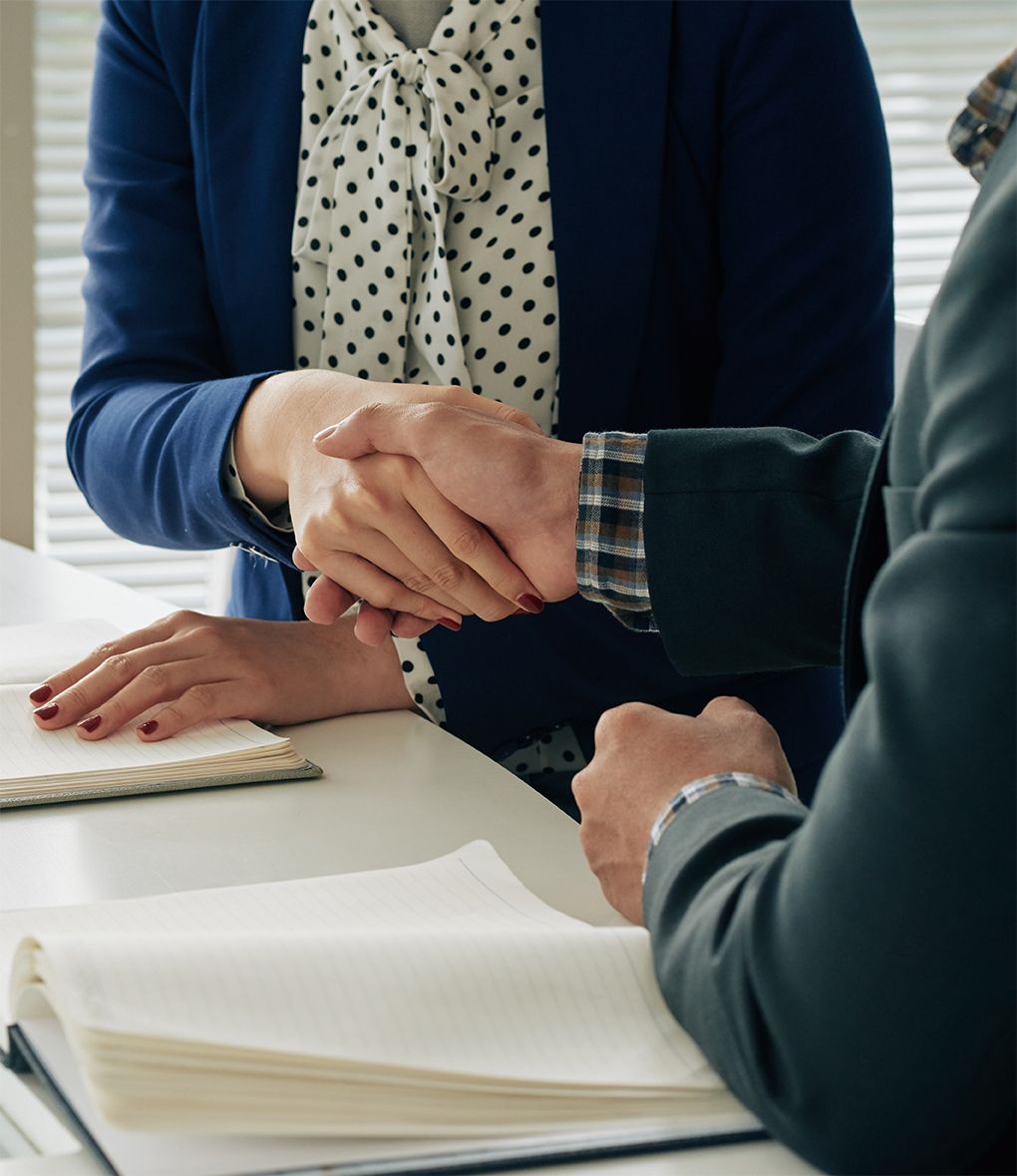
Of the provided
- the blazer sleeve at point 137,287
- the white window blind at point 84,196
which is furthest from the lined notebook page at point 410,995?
the white window blind at point 84,196

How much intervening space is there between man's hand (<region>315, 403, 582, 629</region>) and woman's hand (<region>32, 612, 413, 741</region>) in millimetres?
156

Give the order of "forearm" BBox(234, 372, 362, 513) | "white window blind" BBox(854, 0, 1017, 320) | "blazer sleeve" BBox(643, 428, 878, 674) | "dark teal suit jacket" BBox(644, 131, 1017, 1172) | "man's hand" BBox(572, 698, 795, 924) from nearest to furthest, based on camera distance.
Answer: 1. "dark teal suit jacket" BBox(644, 131, 1017, 1172)
2. "man's hand" BBox(572, 698, 795, 924)
3. "blazer sleeve" BBox(643, 428, 878, 674)
4. "forearm" BBox(234, 372, 362, 513)
5. "white window blind" BBox(854, 0, 1017, 320)

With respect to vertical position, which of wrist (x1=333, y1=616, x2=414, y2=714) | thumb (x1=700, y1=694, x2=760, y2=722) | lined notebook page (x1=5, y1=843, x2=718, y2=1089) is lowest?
wrist (x1=333, y1=616, x2=414, y2=714)

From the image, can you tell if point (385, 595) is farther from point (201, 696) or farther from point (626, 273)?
point (626, 273)

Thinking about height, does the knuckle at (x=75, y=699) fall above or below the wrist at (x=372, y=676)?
above

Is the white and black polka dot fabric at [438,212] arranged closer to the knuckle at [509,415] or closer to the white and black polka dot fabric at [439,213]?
the white and black polka dot fabric at [439,213]

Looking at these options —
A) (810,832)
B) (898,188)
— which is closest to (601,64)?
(810,832)

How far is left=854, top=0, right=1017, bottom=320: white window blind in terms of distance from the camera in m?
2.98

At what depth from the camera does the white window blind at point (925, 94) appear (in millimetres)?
2980

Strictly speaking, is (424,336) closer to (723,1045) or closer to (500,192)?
(500,192)

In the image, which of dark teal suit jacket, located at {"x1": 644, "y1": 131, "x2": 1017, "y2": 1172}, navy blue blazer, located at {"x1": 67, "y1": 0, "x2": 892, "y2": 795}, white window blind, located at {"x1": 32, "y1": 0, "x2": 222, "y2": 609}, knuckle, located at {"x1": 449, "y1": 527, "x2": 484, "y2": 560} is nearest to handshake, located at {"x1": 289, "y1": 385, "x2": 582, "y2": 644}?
knuckle, located at {"x1": 449, "y1": 527, "x2": 484, "y2": 560}

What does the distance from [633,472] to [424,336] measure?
0.41 m

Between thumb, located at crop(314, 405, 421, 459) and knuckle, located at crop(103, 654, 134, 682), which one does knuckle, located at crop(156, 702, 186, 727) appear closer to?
knuckle, located at crop(103, 654, 134, 682)

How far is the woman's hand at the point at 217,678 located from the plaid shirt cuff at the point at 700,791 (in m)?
0.45
